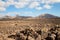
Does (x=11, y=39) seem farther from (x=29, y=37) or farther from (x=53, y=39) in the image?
(x=53, y=39)

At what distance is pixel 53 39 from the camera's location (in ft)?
104

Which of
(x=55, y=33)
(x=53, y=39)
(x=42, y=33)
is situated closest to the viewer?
(x=53, y=39)

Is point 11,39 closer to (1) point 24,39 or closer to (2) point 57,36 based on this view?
(1) point 24,39

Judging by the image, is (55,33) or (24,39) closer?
(24,39)

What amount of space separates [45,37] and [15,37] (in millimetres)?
6592

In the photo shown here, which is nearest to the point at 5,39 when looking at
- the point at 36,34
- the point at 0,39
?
the point at 0,39

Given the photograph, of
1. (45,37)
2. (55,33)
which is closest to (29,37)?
(45,37)

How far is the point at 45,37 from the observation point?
34.0 metres

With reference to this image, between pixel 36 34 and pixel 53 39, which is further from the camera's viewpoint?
pixel 36 34

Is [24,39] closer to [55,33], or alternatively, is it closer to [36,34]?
[36,34]

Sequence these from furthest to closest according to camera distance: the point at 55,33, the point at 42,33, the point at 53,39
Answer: the point at 42,33 < the point at 55,33 < the point at 53,39

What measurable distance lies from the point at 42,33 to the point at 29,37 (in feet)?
15.2

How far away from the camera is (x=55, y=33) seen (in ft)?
111

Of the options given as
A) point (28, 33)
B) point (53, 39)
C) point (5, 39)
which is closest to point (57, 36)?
point (53, 39)
